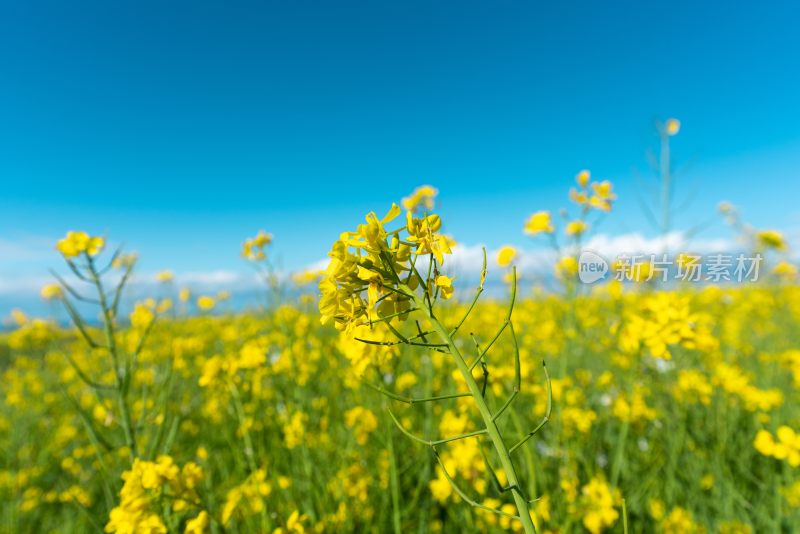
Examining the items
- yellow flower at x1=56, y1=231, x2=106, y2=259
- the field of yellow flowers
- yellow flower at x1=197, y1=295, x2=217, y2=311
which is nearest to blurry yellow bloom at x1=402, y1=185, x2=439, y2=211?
the field of yellow flowers

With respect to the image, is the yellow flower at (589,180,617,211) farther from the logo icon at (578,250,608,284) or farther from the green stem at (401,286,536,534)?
the green stem at (401,286,536,534)

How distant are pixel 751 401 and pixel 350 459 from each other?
3.70m

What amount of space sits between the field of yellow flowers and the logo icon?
Result: 0.54 feet

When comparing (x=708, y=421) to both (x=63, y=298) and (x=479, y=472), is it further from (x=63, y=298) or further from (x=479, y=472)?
(x=63, y=298)

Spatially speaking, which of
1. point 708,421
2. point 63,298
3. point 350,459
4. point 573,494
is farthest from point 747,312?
point 63,298

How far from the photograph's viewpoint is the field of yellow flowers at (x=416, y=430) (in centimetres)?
106

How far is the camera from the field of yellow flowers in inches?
41.8

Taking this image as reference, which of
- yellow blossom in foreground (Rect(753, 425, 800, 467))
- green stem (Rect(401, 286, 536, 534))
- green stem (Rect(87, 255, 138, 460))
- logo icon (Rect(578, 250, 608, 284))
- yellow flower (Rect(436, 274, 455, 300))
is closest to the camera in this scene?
green stem (Rect(401, 286, 536, 534))

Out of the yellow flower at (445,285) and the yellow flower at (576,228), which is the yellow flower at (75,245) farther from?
the yellow flower at (576,228)

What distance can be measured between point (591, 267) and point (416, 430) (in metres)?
2.08

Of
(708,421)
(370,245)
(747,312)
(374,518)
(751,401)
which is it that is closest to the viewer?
(370,245)

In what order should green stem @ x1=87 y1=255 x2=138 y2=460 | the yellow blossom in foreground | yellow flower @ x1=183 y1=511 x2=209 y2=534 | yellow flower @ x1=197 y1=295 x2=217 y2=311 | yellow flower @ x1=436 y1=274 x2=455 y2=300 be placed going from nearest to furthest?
1. yellow flower @ x1=436 y1=274 x2=455 y2=300
2. yellow flower @ x1=183 y1=511 x2=209 y2=534
3. green stem @ x1=87 y1=255 x2=138 y2=460
4. the yellow blossom in foreground
5. yellow flower @ x1=197 y1=295 x2=217 y2=311

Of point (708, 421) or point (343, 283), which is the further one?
point (708, 421)

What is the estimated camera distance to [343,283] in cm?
102
